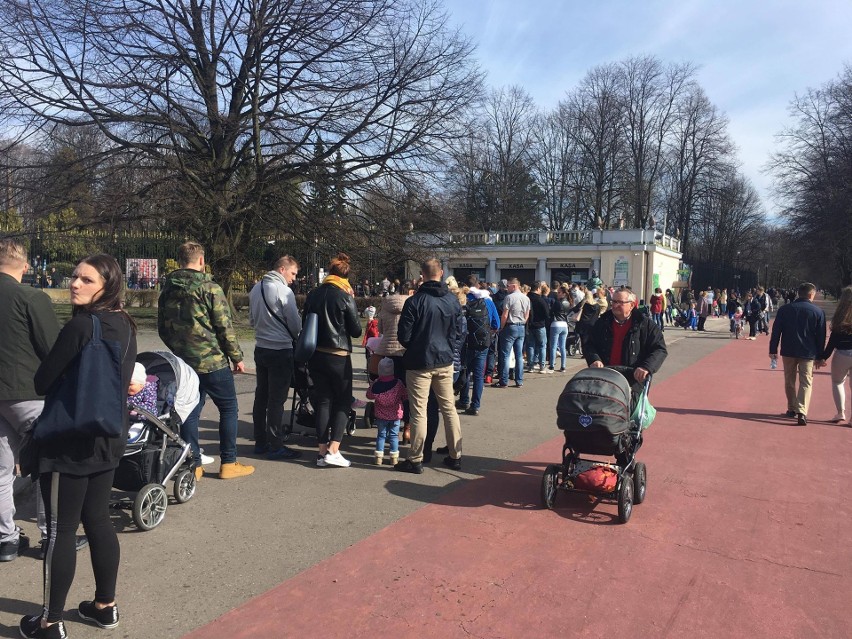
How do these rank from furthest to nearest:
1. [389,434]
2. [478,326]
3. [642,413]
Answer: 1. [478,326]
2. [389,434]
3. [642,413]

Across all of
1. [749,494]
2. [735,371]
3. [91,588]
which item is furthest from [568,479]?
[735,371]

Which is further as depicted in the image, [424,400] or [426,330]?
[424,400]

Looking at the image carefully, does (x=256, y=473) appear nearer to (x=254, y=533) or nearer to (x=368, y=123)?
(x=254, y=533)

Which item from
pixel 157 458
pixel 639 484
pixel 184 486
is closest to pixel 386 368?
pixel 184 486

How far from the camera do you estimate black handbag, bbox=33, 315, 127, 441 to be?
2955 millimetres

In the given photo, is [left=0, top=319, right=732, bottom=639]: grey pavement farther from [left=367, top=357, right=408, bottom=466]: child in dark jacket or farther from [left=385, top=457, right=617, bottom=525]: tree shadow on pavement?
[left=367, top=357, right=408, bottom=466]: child in dark jacket

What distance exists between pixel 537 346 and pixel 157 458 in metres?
8.90

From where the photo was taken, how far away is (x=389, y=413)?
20.6 feet

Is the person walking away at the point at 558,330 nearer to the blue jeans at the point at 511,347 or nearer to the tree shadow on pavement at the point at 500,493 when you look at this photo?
the blue jeans at the point at 511,347

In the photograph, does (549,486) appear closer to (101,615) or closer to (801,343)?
(101,615)

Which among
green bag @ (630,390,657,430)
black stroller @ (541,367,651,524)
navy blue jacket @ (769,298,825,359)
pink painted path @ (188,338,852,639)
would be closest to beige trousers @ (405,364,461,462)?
pink painted path @ (188,338,852,639)

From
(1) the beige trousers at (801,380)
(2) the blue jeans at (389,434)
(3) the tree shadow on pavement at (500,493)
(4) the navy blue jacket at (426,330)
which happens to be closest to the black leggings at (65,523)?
(3) the tree shadow on pavement at (500,493)

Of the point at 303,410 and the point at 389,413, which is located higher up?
the point at 389,413

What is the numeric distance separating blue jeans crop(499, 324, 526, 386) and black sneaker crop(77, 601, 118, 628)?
8.04m
